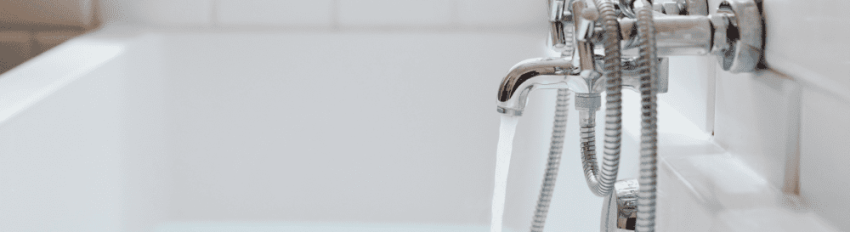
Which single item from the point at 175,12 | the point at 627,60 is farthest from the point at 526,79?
the point at 175,12

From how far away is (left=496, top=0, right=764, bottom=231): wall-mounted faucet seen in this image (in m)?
0.43

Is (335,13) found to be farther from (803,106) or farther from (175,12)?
(803,106)

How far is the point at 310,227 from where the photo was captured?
4.36 ft

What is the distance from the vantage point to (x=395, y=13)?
1389 mm

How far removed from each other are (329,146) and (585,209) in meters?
0.58

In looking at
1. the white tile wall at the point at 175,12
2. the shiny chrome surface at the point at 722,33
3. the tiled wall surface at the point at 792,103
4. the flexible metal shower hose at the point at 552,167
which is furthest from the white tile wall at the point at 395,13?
the shiny chrome surface at the point at 722,33

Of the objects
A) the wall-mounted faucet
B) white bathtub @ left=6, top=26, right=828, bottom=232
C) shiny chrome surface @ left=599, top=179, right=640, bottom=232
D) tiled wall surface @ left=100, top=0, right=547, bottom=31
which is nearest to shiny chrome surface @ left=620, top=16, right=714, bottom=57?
the wall-mounted faucet

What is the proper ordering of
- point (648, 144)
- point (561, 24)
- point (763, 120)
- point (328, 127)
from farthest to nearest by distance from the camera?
point (328, 127) → point (561, 24) → point (763, 120) → point (648, 144)

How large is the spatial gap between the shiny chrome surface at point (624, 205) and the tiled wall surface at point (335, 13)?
825 millimetres

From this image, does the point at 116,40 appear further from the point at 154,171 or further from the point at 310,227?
the point at 310,227

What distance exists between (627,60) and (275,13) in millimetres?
964

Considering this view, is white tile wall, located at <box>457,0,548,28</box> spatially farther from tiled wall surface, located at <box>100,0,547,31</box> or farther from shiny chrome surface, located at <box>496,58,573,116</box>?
shiny chrome surface, located at <box>496,58,573,116</box>

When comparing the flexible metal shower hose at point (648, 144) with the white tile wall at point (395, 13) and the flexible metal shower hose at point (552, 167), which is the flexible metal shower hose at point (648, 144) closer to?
the flexible metal shower hose at point (552, 167)

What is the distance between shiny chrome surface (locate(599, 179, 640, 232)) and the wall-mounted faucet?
0.03 metres
